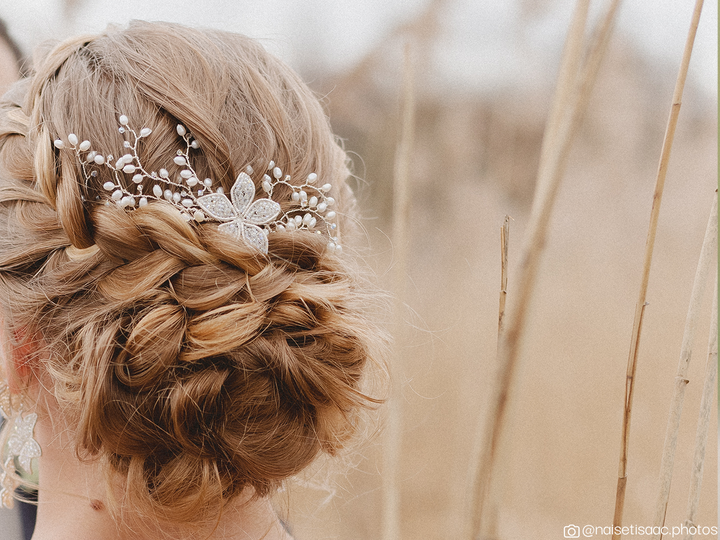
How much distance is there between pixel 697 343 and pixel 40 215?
1.09m

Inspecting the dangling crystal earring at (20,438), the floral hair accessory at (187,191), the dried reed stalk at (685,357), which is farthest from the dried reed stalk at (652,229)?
the dangling crystal earring at (20,438)

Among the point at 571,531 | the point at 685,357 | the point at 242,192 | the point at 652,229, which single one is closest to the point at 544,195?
the point at 652,229

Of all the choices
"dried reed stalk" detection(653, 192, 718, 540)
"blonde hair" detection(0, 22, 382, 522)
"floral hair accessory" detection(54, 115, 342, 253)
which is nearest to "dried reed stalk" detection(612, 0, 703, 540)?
"dried reed stalk" detection(653, 192, 718, 540)

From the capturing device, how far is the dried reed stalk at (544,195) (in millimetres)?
624

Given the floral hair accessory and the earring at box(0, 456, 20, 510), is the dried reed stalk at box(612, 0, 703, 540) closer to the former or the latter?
the floral hair accessory

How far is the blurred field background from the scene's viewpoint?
962 millimetres

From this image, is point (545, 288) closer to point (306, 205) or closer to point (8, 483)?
point (306, 205)

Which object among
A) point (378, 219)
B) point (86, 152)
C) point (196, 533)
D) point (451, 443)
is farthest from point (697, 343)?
point (86, 152)

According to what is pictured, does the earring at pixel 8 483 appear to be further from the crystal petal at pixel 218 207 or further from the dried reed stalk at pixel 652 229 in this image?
the dried reed stalk at pixel 652 229

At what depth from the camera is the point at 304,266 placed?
2.18 feet

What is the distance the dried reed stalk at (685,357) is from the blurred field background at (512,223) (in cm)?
35

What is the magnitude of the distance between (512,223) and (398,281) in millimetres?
315

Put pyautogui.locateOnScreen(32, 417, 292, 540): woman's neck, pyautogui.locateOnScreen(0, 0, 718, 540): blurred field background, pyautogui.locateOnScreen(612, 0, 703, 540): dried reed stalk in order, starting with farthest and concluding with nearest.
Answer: pyautogui.locateOnScreen(0, 0, 718, 540): blurred field background, pyautogui.locateOnScreen(32, 417, 292, 540): woman's neck, pyautogui.locateOnScreen(612, 0, 703, 540): dried reed stalk

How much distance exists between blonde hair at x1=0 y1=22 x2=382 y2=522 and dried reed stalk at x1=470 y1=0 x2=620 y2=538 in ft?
0.55
